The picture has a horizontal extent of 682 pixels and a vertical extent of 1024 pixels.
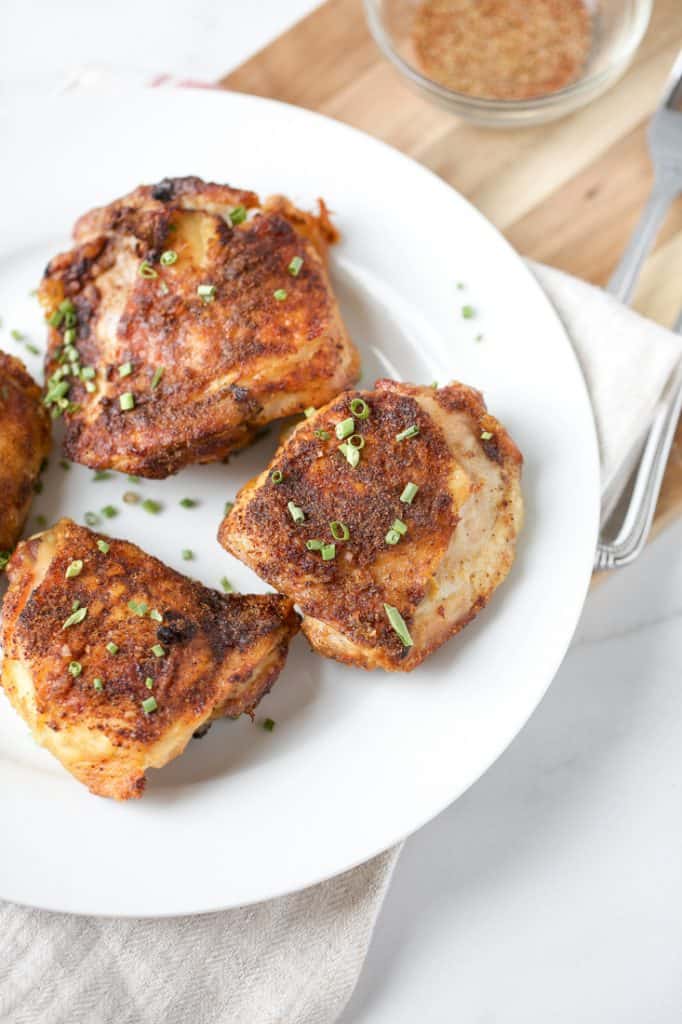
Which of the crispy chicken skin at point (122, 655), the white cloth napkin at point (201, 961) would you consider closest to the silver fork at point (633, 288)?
the crispy chicken skin at point (122, 655)

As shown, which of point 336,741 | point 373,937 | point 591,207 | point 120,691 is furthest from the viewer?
point 591,207

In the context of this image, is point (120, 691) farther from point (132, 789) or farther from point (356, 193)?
point (356, 193)

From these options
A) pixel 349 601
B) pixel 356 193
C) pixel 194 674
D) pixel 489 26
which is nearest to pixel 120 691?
pixel 194 674

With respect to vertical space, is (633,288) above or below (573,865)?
above

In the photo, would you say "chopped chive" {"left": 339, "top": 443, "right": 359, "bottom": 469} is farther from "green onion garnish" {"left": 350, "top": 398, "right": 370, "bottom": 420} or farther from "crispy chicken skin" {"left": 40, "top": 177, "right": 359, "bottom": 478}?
"crispy chicken skin" {"left": 40, "top": 177, "right": 359, "bottom": 478}

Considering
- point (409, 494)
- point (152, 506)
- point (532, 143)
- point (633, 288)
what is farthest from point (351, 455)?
point (532, 143)

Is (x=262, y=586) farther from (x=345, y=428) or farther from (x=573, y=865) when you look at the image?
(x=573, y=865)

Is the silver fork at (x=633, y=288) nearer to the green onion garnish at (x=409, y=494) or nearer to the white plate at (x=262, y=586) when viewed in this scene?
the white plate at (x=262, y=586)
